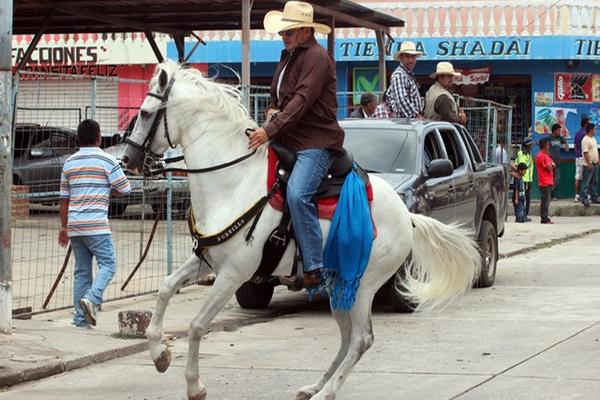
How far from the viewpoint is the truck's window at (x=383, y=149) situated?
42.4 ft

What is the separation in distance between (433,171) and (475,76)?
1758cm

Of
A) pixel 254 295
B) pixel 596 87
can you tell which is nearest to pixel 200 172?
pixel 254 295

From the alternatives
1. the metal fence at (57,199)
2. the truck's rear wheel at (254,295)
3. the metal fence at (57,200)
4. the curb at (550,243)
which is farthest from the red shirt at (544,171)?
the truck's rear wheel at (254,295)

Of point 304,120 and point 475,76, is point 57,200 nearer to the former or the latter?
point 304,120

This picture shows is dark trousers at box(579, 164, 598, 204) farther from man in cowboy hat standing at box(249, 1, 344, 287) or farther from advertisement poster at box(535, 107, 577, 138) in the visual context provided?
man in cowboy hat standing at box(249, 1, 344, 287)

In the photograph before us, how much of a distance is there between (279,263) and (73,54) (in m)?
25.6

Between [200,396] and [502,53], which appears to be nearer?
[200,396]

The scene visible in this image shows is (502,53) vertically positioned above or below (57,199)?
above

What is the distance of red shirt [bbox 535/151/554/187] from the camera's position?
25.7 m

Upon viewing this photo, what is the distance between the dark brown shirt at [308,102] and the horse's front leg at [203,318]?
3.28ft

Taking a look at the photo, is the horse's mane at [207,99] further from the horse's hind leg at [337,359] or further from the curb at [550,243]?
the curb at [550,243]

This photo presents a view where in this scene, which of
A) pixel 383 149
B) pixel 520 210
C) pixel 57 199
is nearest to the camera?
pixel 383 149

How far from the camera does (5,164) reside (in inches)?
402

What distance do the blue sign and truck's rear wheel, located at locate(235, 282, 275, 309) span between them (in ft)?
53.4
